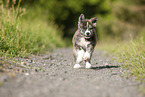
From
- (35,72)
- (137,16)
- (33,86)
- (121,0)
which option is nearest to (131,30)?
(137,16)

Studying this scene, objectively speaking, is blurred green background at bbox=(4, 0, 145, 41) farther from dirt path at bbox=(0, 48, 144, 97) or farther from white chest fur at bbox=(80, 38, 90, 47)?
dirt path at bbox=(0, 48, 144, 97)

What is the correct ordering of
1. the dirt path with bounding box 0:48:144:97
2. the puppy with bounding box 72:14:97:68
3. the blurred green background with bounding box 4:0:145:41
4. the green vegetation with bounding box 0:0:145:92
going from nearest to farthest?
the dirt path with bounding box 0:48:144:97, the puppy with bounding box 72:14:97:68, the green vegetation with bounding box 0:0:145:92, the blurred green background with bounding box 4:0:145:41

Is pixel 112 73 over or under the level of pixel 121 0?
under

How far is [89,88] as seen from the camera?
3381mm

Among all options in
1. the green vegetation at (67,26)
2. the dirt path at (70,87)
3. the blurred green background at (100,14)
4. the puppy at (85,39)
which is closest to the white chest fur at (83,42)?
the puppy at (85,39)

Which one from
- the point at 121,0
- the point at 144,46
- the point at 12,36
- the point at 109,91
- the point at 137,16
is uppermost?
the point at 121,0

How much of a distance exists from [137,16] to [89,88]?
11858mm

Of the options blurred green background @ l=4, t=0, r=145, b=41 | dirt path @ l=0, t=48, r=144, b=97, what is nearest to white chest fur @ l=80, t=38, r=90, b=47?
dirt path @ l=0, t=48, r=144, b=97

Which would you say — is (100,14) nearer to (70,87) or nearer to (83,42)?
(83,42)

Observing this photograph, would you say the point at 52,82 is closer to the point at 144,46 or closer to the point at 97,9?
the point at 144,46

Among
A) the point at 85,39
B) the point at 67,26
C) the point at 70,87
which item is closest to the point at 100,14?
the point at 67,26

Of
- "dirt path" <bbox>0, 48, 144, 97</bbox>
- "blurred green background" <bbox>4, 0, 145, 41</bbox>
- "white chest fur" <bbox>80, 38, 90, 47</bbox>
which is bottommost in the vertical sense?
"dirt path" <bbox>0, 48, 144, 97</bbox>

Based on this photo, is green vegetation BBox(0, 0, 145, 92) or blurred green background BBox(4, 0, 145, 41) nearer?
green vegetation BBox(0, 0, 145, 92)

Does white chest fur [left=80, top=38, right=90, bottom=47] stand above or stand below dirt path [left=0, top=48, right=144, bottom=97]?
above
